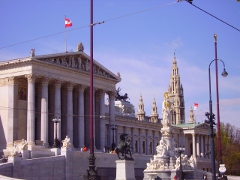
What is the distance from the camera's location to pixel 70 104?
70750 millimetres

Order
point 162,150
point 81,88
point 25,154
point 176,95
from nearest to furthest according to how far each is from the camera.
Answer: point 25,154, point 162,150, point 81,88, point 176,95

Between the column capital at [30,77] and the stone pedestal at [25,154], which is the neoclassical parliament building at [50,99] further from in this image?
the stone pedestal at [25,154]

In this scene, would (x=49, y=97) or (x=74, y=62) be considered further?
(x=74, y=62)

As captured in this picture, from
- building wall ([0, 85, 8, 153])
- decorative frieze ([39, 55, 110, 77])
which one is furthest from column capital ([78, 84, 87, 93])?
building wall ([0, 85, 8, 153])

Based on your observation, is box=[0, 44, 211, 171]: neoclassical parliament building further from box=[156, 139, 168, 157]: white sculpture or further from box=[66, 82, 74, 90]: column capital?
box=[156, 139, 168, 157]: white sculpture

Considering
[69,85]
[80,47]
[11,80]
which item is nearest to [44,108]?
[11,80]

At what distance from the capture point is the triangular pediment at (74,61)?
68.1 m

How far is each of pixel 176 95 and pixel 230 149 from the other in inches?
1550

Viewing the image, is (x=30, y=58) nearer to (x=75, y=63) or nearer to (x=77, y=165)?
(x=75, y=63)

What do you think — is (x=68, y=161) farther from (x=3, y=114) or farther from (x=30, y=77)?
(x=3, y=114)

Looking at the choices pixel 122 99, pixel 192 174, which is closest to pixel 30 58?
pixel 192 174

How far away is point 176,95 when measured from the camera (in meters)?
148

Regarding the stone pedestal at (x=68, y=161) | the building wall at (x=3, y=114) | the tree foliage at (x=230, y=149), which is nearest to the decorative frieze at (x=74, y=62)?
the building wall at (x=3, y=114)

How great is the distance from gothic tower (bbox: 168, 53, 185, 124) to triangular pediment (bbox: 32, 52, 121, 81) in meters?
71.4
